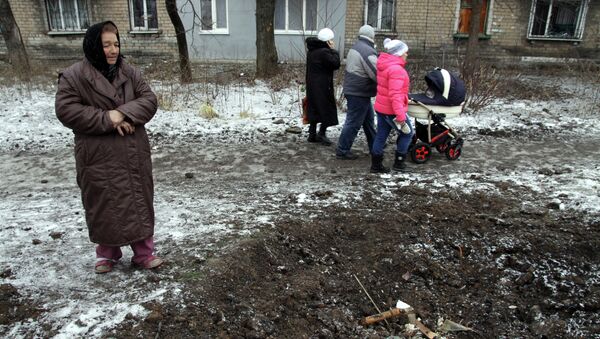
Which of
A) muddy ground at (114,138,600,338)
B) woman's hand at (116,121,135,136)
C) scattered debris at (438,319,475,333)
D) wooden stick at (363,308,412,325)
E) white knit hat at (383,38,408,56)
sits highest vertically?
white knit hat at (383,38,408,56)

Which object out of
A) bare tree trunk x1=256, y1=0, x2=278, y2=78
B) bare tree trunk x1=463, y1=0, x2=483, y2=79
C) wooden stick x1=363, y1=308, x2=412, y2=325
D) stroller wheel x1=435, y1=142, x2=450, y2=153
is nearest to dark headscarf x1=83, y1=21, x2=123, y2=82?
wooden stick x1=363, y1=308, x2=412, y2=325

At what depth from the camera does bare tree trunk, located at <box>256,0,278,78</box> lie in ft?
32.8

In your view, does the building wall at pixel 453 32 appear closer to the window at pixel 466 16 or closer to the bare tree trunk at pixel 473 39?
the window at pixel 466 16

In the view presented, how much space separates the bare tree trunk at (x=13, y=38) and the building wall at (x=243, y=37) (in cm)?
588

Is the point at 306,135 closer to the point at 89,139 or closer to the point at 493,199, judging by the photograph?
the point at 493,199

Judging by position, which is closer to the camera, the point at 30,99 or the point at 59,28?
the point at 30,99

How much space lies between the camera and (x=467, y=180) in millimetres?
5328

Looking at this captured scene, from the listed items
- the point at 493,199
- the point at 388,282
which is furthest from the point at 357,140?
the point at 388,282

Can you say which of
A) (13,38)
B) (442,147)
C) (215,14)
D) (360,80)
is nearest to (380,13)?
(215,14)

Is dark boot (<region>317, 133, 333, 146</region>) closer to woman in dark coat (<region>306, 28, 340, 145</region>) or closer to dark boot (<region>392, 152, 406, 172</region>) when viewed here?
woman in dark coat (<region>306, 28, 340, 145</region>)

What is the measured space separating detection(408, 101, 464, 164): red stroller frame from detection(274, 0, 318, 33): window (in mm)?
10824

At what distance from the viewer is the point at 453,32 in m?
15.9

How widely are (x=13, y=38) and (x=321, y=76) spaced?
8168 millimetres

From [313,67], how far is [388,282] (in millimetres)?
3788
